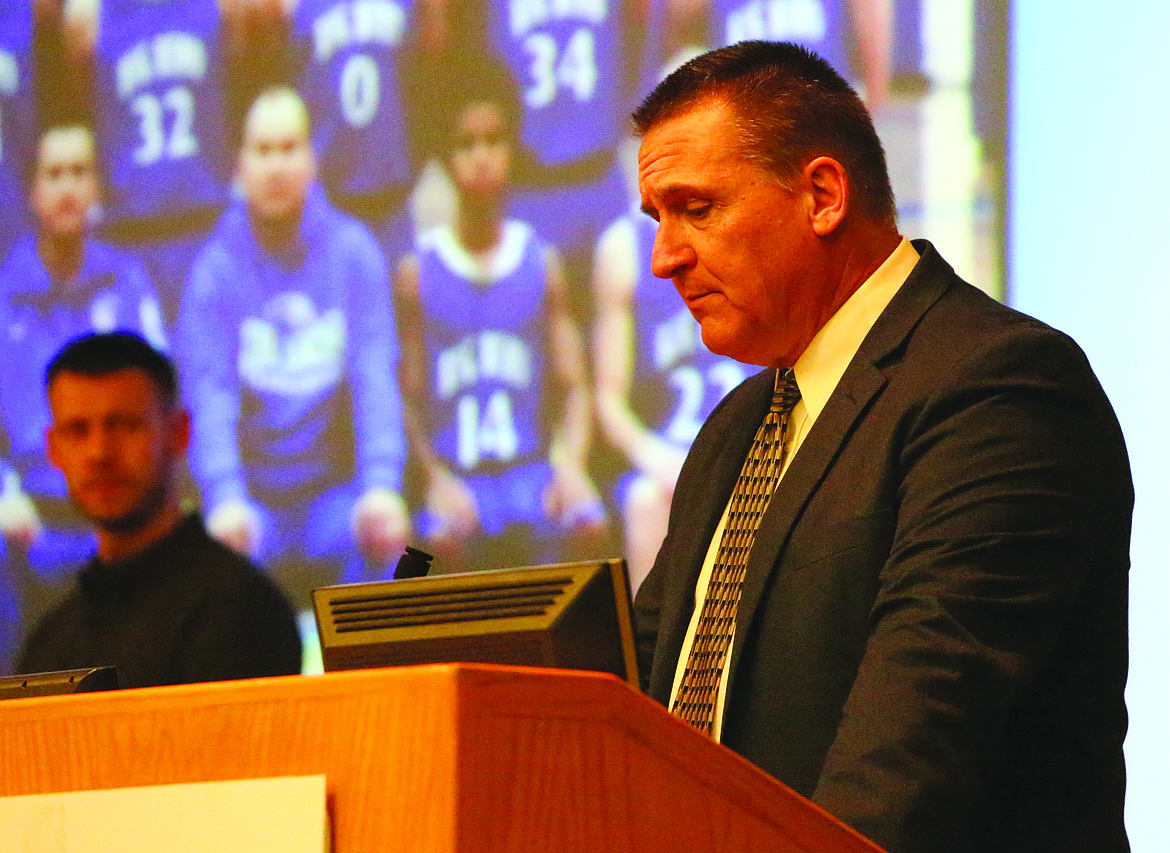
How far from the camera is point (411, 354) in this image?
11.8 ft

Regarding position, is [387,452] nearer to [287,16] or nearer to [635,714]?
[287,16]

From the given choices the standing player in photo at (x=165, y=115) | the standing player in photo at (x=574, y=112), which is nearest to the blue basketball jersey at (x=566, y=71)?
the standing player in photo at (x=574, y=112)

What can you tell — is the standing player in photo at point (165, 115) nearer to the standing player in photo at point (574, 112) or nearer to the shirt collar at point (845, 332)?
the standing player in photo at point (574, 112)

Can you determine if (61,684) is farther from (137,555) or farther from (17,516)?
(17,516)

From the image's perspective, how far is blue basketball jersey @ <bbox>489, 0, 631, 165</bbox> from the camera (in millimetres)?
3434

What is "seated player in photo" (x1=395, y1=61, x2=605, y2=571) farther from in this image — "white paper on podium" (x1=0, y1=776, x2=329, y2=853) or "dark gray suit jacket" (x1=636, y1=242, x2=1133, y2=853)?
"white paper on podium" (x1=0, y1=776, x2=329, y2=853)

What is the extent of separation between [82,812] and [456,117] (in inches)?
Result: 111

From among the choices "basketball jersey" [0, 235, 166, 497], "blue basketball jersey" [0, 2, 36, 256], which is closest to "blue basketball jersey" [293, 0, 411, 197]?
"basketball jersey" [0, 235, 166, 497]

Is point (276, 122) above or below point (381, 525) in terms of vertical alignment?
above

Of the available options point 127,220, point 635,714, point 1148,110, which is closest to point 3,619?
point 127,220

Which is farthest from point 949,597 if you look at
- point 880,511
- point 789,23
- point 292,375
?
point 292,375

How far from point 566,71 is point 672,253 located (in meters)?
1.59

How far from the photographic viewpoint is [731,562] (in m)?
1.92

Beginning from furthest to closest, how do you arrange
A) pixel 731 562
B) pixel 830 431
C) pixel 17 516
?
pixel 17 516, pixel 731 562, pixel 830 431
